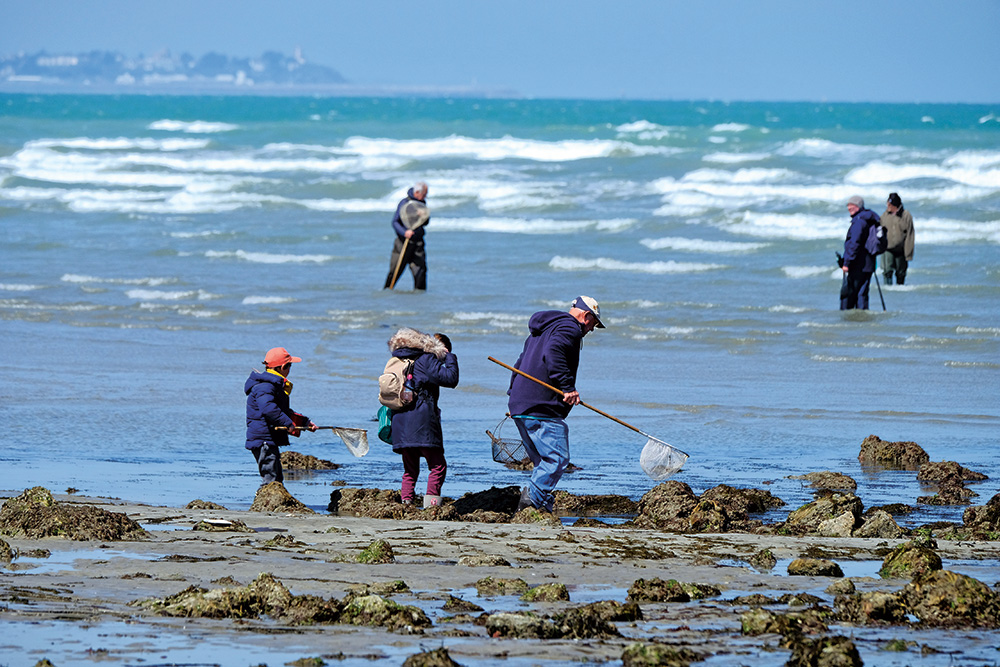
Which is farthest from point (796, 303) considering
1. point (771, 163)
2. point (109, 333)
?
point (771, 163)

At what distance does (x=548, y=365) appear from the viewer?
7.71 meters

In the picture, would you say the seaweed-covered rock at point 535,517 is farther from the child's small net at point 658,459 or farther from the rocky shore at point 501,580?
the child's small net at point 658,459

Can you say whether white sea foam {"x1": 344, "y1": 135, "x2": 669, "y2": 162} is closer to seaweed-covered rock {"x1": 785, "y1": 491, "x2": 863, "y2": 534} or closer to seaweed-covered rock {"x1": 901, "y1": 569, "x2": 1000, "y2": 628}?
seaweed-covered rock {"x1": 785, "y1": 491, "x2": 863, "y2": 534}

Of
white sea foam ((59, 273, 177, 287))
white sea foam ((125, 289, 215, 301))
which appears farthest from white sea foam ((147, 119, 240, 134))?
white sea foam ((125, 289, 215, 301))

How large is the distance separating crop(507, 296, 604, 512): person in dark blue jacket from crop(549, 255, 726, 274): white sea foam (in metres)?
14.8

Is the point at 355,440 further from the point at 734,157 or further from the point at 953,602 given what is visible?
the point at 734,157

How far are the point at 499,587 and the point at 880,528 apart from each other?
2505 mm

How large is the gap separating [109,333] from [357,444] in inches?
320

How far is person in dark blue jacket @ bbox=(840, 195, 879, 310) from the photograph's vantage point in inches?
639

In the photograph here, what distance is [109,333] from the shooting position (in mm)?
16109

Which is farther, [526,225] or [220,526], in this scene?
[526,225]

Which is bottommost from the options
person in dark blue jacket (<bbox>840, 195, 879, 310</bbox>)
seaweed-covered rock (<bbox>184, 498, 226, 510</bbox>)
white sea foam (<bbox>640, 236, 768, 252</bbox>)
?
seaweed-covered rock (<bbox>184, 498, 226, 510</bbox>)

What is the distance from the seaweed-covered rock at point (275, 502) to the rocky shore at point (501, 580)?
1 centimetres

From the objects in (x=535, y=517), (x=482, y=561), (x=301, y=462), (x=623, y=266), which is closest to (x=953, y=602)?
(x=482, y=561)
